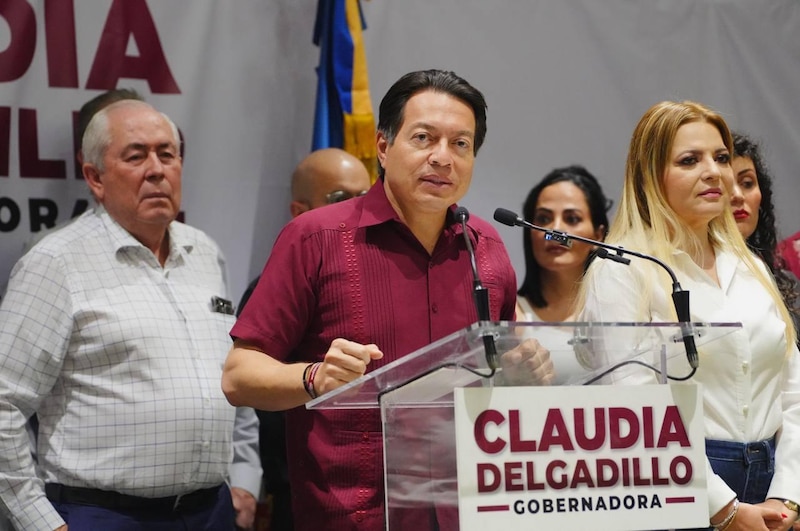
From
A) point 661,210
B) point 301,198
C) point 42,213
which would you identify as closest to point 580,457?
point 661,210

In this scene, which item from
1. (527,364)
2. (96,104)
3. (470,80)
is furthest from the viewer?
(470,80)

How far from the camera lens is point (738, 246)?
286 centimetres

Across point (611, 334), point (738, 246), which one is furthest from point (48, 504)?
point (738, 246)

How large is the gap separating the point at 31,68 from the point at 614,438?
2.60 m

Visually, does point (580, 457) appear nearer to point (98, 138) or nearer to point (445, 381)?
point (445, 381)

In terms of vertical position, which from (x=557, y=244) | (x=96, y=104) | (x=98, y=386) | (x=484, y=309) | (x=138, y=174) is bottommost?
(x=98, y=386)

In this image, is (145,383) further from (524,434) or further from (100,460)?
(524,434)

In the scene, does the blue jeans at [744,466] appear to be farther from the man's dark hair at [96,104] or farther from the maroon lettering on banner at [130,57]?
the maroon lettering on banner at [130,57]

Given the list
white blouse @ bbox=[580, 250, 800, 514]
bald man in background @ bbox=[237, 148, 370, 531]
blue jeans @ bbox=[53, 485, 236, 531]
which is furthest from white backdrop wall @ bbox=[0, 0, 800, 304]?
white blouse @ bbox=[580, 250, 800, 514]

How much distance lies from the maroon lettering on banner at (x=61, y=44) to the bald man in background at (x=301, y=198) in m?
0.88

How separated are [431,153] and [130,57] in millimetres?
1833

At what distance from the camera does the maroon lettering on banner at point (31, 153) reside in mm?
3557

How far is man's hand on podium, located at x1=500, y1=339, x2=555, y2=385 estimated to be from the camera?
1.77 metres

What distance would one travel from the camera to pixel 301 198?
3.89 meters
